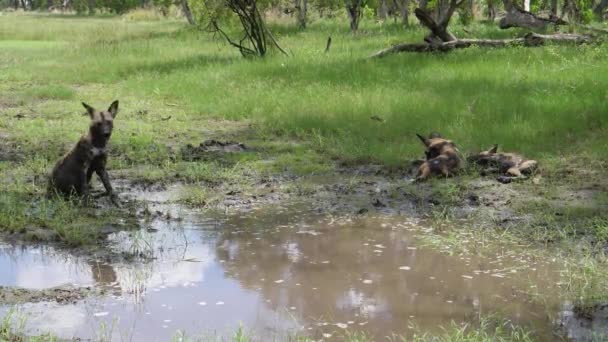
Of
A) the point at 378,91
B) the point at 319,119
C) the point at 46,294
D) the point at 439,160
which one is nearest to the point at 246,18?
the point at 378,91

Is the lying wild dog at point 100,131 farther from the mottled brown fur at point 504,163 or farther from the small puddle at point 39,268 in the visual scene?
the mottled brown fur at point 504,163

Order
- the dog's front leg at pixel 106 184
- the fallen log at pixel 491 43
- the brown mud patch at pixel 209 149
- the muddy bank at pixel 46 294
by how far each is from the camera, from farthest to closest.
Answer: the fallen log at pixel 491 43
the brown mud patch at pixel 209 149
the dog's front leg at pixel 106 184
the muddy bank at pixel 46 294

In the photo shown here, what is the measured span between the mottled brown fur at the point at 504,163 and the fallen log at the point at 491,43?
799 centimetres

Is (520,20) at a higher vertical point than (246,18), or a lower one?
lower

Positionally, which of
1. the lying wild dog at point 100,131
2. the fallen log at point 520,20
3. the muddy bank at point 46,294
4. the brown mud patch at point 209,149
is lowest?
the muddy bank at point 46,294

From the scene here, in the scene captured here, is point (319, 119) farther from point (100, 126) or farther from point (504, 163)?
point (100, 126)

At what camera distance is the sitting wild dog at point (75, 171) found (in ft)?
26.3

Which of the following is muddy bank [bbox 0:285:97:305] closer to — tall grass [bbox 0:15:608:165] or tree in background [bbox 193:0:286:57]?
tall grass [bbox 0:15:608:165]

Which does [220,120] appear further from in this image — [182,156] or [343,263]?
[343,263]

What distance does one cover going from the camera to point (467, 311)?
5.38 meters

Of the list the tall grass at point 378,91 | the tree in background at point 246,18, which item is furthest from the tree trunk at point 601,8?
the tree in background at point 246,18

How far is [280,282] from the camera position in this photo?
6000 millimetres

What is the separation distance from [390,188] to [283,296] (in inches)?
136

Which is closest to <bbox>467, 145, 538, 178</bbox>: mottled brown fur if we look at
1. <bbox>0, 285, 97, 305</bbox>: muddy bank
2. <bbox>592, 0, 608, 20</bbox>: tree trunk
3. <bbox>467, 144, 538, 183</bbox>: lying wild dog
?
<bbox>467, 144, 538, 183</bbox>: lying wild dog
